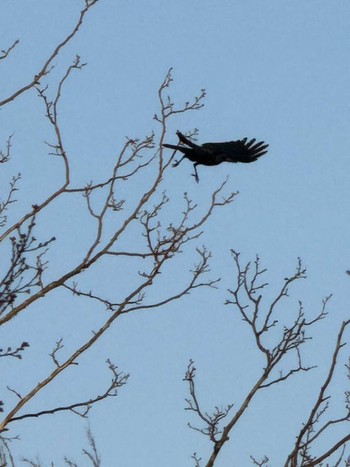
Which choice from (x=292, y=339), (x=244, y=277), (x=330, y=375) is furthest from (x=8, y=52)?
(x=330, y=375)

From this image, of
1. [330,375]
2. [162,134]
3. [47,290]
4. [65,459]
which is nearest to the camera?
[330,375]

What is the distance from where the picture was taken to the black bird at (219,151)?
336 inches

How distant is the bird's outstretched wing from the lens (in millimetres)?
9291

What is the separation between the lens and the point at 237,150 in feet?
32.8

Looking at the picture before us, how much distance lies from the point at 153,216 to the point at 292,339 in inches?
56.8

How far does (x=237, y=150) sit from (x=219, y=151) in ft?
2.19

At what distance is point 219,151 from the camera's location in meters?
9.35

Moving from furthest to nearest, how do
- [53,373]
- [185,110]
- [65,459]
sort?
[65,459] < [185,110] < [53,373]

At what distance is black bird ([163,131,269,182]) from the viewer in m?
8.53

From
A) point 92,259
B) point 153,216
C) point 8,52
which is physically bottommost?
point 92,259

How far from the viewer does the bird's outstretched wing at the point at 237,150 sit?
9.29 m

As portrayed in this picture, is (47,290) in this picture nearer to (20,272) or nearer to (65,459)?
(20,272)

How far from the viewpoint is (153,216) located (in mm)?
8148

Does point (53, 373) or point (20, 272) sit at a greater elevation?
point (20, 272)
